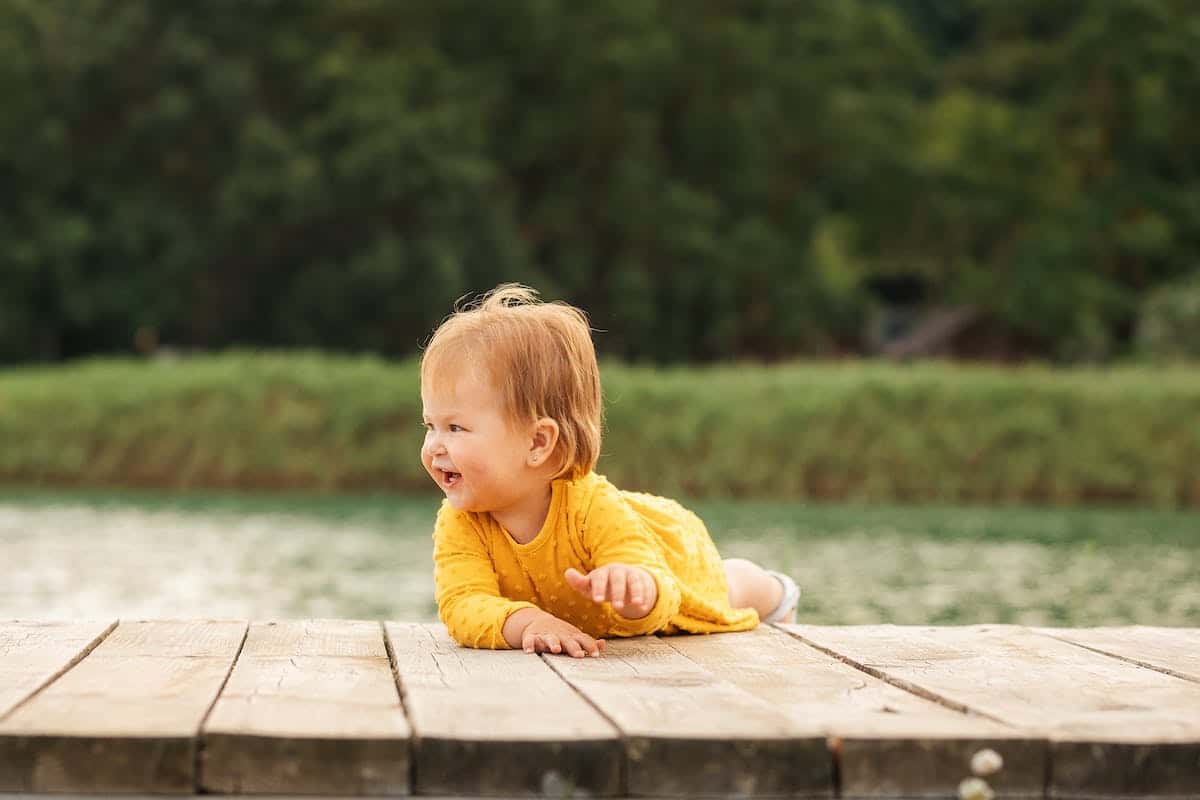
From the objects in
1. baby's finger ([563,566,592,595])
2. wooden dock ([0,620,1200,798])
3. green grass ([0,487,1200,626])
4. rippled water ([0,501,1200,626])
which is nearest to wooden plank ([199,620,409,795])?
wooden dock ([0,620,1200,798])

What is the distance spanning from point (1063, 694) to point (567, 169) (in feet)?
108

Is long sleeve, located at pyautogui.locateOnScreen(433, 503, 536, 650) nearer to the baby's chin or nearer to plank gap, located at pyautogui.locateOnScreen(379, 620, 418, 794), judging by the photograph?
the baby's chin

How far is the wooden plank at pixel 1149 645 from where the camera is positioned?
282 cm

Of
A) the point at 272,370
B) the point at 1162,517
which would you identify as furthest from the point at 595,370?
the point at 272,370

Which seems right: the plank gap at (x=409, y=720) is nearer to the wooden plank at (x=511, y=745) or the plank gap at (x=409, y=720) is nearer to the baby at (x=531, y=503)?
the wooden plank at (x=511, y=745)

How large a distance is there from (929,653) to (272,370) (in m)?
14.5

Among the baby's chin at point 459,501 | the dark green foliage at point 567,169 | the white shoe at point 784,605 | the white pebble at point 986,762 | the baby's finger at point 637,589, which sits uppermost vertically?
the dark green foliage at point 567,169

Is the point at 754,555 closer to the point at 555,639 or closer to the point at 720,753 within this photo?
the point at 555,639

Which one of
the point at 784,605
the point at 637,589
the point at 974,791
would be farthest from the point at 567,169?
the point at 974,791

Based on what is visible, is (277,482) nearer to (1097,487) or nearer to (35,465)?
(35,465)

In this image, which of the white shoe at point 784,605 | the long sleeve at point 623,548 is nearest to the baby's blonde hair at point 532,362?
the long sleeve at point 623,548

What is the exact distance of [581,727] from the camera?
202cm

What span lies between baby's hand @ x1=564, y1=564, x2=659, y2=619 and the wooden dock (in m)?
0.17

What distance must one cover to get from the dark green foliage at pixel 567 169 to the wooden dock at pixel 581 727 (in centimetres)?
2679
